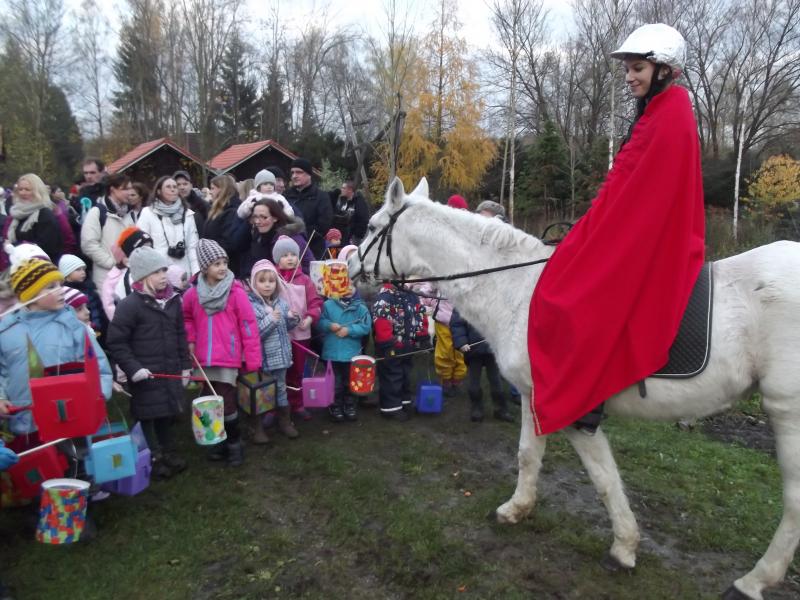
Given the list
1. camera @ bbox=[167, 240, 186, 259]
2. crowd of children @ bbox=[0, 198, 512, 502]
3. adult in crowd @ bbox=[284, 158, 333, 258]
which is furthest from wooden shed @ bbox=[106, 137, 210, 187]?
crowd of children @ bbox=[0, 198, 512, 502]

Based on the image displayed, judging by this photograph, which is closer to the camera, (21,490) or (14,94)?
(21,490)

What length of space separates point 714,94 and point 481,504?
3838 cm

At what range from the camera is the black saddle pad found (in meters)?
2.80

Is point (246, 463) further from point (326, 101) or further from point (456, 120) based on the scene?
point (326, 101)

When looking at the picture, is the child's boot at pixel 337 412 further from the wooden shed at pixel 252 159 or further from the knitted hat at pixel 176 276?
the wooden shed at pixel 252 159

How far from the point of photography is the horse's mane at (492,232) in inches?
138

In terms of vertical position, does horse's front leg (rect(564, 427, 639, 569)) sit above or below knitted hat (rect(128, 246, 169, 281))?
below

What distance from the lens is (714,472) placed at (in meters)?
4.64

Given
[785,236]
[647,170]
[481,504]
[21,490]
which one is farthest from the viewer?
[785,236]

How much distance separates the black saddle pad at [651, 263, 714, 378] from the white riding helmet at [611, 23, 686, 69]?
121 centimetres

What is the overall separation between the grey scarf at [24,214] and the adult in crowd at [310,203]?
9.51 ft

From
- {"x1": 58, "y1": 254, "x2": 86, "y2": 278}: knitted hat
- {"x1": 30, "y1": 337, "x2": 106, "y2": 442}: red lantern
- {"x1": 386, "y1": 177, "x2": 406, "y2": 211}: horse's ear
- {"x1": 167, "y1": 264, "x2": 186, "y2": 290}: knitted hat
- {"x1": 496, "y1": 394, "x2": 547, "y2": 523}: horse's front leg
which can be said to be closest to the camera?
{"x1": 30, "y1": 337, "x2": 106, "y2": 442}: red lantern

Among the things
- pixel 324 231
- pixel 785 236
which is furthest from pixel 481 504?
pixel 785 236

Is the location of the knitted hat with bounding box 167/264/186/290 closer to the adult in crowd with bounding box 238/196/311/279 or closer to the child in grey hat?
the adult in crowd with bounding box 238/196/311/279
